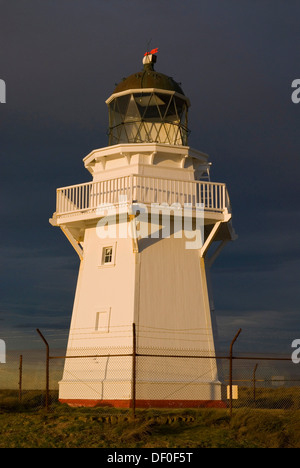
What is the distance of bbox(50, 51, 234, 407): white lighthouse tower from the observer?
24.3 m

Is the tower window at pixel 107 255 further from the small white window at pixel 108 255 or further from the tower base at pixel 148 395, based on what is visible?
the tower base at pixel 148 395

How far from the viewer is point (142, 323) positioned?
2453 cm

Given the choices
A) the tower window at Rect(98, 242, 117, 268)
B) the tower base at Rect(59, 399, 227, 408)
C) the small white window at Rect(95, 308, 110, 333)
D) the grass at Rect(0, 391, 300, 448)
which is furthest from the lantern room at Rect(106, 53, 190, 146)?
the grass at Rect(0, 391, 300, 448)

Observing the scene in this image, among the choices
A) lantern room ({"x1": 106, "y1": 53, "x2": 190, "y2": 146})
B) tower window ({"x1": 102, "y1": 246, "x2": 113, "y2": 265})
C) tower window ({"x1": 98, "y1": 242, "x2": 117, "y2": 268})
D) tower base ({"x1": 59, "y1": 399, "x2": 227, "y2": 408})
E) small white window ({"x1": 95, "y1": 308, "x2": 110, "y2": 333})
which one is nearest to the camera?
tower base ({"x1": 59, "y1": 399, "x2": 227, "y2": 408})

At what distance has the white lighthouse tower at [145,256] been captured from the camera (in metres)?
24.3

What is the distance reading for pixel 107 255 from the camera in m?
26.2

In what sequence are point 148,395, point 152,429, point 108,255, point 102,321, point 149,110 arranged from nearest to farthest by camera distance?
point 152,429
point 148,395
point 102,321
point 108,255
point 149,110

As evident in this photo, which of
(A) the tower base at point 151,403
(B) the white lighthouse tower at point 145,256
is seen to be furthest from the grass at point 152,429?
(B) the white lighthouse tower at point 145,256

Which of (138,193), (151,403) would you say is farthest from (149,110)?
(151,403)

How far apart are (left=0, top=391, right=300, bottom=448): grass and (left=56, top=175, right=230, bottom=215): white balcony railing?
7595 mm

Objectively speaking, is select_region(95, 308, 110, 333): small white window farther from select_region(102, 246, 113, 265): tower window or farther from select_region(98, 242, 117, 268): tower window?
select_region(102, 246, 113, 265): tower window

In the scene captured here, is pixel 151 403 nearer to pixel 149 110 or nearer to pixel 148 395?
pixel 148 395

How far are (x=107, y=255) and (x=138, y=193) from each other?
9.44ft

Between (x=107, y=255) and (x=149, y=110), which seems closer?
(x=107, y=255)
